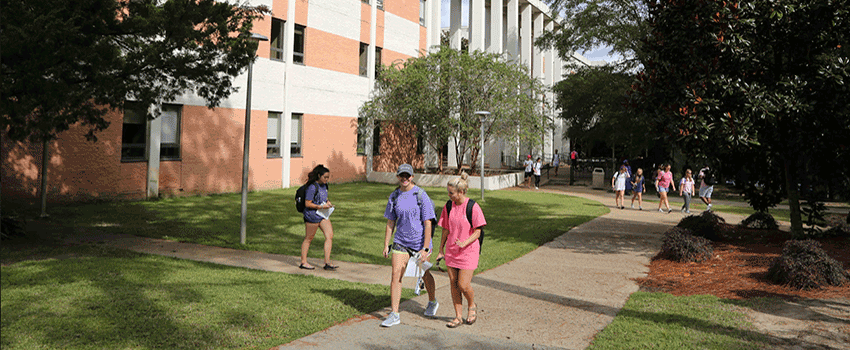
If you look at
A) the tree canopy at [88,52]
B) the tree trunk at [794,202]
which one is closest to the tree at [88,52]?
the tree canopy at [88,52]

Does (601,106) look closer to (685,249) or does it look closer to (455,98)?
(455,98)

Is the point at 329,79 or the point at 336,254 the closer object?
the point at 336,254

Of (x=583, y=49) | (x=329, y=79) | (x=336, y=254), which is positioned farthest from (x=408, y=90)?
(x=336, y=254)

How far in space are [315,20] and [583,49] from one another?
488 inches

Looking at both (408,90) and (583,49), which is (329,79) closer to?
(408,90)

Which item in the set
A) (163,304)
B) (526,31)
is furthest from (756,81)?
(526,31)

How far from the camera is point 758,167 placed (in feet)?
42.7

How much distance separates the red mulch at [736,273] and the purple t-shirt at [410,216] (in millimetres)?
3841

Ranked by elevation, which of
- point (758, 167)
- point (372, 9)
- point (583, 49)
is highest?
point (372, 9)

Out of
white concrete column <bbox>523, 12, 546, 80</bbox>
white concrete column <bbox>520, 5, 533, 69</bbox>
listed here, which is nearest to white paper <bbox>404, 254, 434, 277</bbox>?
white concrete column <bbox>520, 5, 533, 69</bbox>

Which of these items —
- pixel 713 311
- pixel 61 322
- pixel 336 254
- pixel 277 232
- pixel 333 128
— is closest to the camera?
pixel 61 322

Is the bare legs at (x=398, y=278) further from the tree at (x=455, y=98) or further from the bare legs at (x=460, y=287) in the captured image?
the tree at (x=455, y=98)

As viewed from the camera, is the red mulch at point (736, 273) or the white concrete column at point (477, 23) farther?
the white concrete column at point (477, 23)

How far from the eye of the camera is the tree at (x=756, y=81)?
32.4 ft
